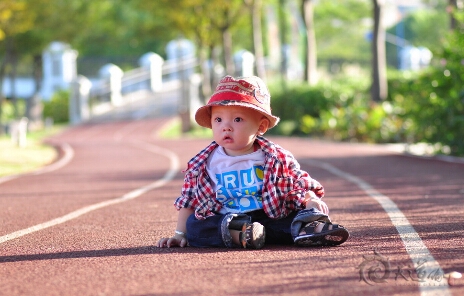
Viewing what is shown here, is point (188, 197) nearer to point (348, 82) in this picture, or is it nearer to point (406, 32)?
point (348, 82)

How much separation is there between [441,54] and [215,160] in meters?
11.2

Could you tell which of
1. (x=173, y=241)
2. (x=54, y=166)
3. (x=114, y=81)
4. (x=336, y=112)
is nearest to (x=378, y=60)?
(x=336, y=112)

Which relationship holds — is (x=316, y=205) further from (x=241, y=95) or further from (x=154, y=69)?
(x=154, y=69)

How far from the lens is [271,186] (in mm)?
6457

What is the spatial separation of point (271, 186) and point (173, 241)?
78 cm

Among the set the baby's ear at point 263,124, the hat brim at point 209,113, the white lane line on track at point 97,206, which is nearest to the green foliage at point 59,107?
the white lane line on track at point 97,206

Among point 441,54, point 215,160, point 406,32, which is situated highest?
point 406,32

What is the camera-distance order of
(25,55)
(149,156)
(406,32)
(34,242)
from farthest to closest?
(406,32), (25,55), (149,156), (34,242)

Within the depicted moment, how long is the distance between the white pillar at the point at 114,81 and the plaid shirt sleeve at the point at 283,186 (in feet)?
146

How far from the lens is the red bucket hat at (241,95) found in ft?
21.2

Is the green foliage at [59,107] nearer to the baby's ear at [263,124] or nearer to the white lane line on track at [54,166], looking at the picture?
the white lane line on track at [54,166]

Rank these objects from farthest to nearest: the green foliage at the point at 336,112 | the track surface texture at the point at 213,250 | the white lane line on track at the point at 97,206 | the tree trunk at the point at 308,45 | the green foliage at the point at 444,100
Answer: the tree trunk at the point at 308,45 < the green foliage at the point at 336,112 < the green foliage at the point at 444,100 < the white lane line on track at the point at 97,206 < the track surface texture at the point at 213,250

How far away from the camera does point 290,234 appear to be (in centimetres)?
643

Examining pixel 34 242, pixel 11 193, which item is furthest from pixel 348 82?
pixel 34 242
